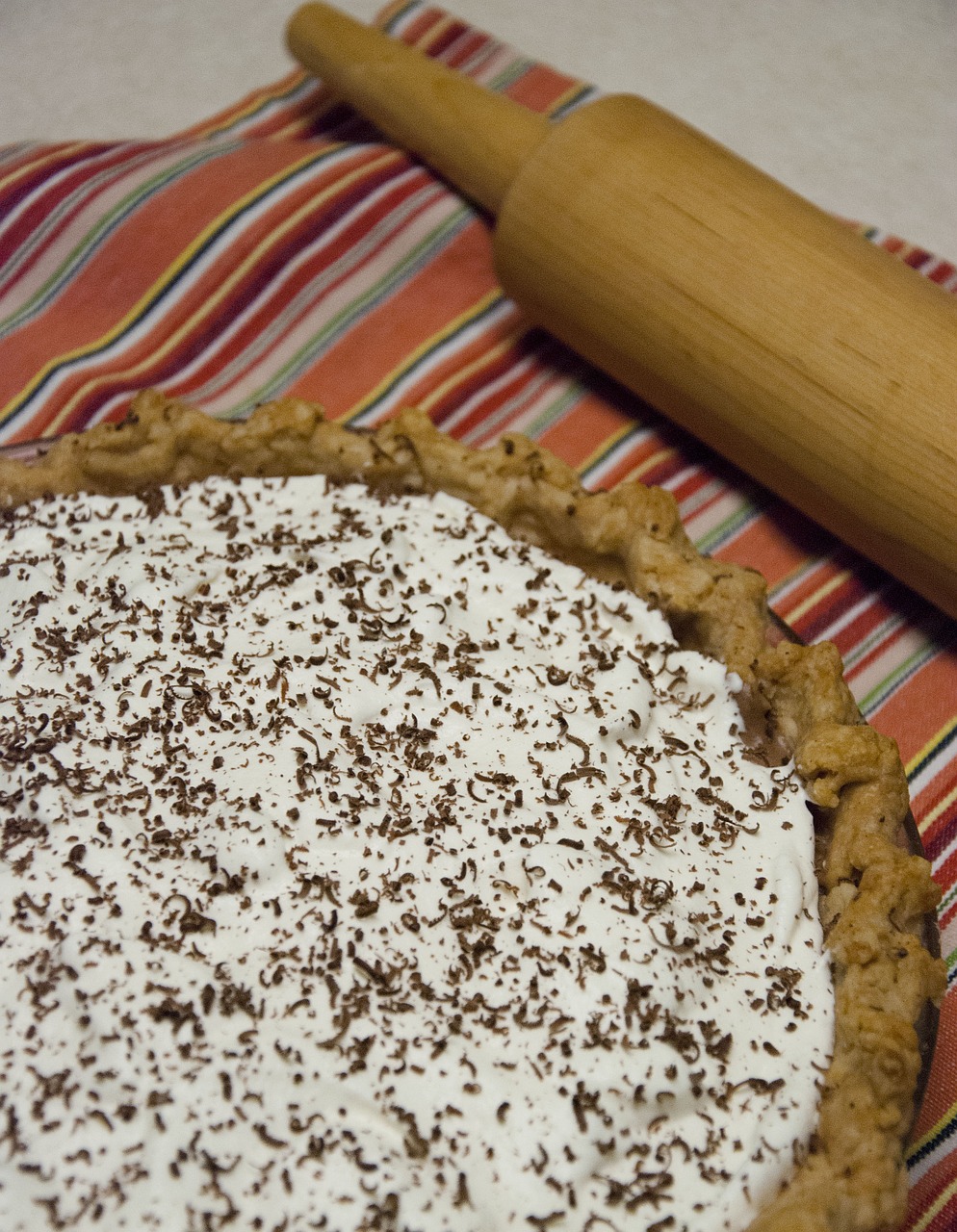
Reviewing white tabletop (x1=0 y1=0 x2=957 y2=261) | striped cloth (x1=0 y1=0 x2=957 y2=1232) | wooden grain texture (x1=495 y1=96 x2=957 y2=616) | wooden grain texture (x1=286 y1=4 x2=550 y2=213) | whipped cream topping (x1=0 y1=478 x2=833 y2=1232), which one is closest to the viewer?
whipped cream topping (x1=0 y1=478 x2=833 y2=1232)

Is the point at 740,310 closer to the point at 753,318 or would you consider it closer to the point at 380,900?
the point at 753,318

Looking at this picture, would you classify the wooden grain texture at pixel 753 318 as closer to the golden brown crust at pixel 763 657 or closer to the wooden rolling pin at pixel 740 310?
the wooden rolling pin at pixel 740 310

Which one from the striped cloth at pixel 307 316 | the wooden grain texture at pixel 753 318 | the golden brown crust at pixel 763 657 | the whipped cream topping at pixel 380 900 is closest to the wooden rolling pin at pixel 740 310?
the wooden grain texture at pixel 753 318

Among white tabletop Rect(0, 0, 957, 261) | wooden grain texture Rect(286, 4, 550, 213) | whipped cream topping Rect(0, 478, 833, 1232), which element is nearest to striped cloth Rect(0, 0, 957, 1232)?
wooden grain texture Rect(286, 4, 550, 213)

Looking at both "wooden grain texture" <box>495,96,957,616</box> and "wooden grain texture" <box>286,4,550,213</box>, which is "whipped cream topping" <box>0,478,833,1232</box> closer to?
"wooden grain texture" <box>495,96,957,616</box>

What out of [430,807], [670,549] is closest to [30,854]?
[430,807]

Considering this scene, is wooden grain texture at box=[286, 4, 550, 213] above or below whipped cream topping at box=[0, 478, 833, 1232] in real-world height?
above

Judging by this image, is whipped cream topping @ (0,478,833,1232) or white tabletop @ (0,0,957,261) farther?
white tabletop @ (0,0,957,261)
